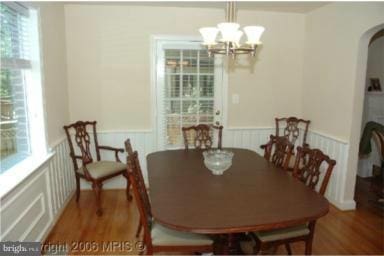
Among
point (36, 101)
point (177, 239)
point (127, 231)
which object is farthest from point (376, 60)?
point (36, 101)

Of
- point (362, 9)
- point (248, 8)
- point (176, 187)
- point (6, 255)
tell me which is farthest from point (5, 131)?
point (362, 9)

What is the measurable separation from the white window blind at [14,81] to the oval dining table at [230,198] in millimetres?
1139

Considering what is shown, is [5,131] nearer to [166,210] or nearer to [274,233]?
[166,210]

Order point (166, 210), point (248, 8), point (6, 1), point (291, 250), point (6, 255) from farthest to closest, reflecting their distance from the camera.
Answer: point (248, 8), point (291, 250), point (6, 1), point (6, 255), point (166, 210)

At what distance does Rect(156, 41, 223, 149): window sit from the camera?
356 centimetres

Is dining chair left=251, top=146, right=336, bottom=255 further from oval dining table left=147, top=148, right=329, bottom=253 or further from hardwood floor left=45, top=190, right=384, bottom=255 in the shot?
hardwood floor left=45, top=190, right=384, bottom=255

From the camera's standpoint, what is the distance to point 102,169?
3.07 m

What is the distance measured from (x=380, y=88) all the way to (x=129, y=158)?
4160 mm

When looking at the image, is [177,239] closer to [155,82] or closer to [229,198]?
[229,198]

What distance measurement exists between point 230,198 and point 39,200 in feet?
5.58

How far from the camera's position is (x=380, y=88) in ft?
13.9

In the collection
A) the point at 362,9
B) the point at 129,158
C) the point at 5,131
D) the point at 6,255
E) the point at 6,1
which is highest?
the point at 362,9

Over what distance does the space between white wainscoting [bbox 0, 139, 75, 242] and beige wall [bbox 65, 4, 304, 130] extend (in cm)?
74

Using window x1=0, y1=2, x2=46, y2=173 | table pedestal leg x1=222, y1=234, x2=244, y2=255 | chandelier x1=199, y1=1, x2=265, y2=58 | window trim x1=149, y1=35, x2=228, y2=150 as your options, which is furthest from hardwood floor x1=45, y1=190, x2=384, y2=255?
chandelier x1=199, y1=1, x2=265, y2=58
